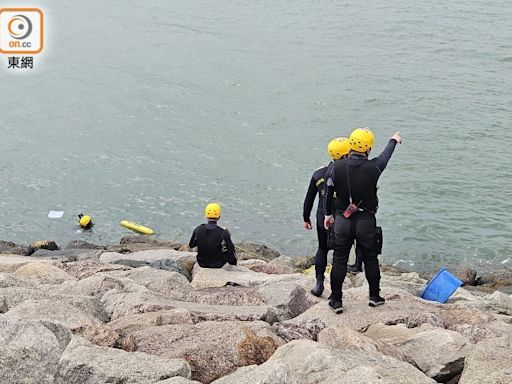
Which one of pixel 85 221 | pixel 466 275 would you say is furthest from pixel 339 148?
pixel 85 221

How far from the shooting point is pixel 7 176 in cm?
2672

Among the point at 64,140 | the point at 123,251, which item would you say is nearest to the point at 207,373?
the point at 123,251

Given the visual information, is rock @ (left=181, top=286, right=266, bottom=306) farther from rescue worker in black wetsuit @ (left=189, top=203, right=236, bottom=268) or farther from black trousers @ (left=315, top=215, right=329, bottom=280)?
rescue worker in black wetsuit @ (left=189, top=203, right=236, bottom=268)

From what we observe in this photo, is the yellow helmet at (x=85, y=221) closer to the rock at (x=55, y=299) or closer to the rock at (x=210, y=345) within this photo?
the rock at (x=55, y=299)

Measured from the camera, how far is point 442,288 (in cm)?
1143

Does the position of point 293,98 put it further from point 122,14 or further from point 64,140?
point 122,14

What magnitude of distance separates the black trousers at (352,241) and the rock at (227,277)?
→ 9.67 feet

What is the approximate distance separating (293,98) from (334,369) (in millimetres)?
27637

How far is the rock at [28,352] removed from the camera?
600 centimetres

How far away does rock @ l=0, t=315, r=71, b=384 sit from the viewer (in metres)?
6.00

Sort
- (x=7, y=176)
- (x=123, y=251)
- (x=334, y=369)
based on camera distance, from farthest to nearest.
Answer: (x=7, y=176)
(x=123, y=251)
(x=334, y=369)

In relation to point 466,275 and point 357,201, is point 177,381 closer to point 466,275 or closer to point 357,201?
point 357,201

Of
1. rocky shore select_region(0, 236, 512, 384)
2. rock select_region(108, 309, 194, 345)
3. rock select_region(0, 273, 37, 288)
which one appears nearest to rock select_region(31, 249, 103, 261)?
rocky shore select_region(0, 236, 512, 384)

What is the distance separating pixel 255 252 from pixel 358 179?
11.0 metres
